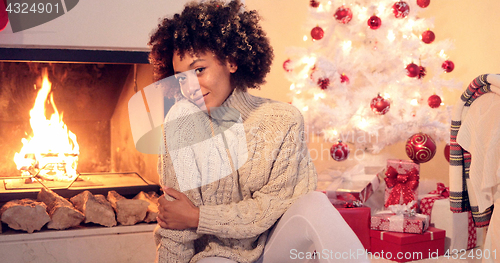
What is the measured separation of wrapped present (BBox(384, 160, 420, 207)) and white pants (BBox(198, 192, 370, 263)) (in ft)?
3.38

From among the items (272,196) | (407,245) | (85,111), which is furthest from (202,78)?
(407,245)

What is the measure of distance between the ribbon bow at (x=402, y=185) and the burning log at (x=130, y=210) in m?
1.13

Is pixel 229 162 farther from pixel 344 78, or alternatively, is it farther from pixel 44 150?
pixel 344 78

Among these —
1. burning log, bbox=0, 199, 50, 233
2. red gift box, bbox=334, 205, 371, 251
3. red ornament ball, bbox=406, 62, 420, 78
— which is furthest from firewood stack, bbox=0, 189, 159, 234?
red ornament ball, bbox=406, 62, 420, 78

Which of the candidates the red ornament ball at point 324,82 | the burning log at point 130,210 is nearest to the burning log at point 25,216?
the burning log at point 130,210

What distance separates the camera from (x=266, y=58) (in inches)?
53.4

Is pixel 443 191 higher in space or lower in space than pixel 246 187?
lower

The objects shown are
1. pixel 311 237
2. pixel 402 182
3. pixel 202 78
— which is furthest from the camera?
pixel 402 182

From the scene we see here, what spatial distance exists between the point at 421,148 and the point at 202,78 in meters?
1.25

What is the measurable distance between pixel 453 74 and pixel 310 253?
82.3 inches

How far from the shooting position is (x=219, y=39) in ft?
3.89

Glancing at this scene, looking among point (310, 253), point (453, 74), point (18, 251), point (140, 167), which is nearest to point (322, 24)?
point (453, 74)

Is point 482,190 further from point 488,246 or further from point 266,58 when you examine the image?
point 266,58

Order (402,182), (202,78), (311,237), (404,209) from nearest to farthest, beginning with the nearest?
1. (311,237)
2. (202,78)
3. (404,209)
4. (402,182)
